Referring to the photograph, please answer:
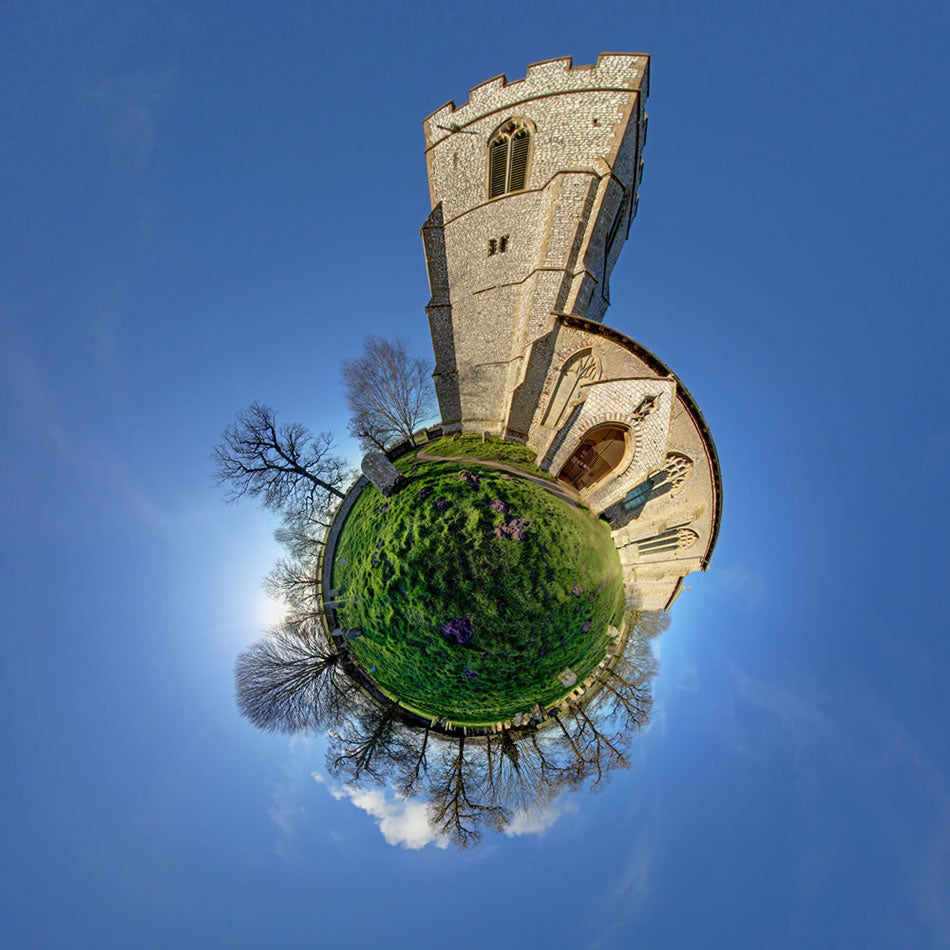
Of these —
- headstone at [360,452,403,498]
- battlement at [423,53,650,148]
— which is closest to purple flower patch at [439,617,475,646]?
headstone at [360,452,403,498]

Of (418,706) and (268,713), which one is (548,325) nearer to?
(418,706)

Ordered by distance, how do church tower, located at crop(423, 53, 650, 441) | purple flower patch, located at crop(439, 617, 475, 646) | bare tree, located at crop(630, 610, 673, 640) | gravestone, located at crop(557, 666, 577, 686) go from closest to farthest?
purple flower patch, located at crop(439, 617, 475, 646), gravestone, located at crop(557, 666, 577, 686), church tower, located at crop(423, 53, 650, 441), bare tree, located at crop(630, 610, 673, 640)

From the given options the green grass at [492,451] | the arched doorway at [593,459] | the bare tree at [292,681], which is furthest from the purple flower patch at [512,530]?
the bare tree at [292,681]

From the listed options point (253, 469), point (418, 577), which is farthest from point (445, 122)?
point (418, 577)

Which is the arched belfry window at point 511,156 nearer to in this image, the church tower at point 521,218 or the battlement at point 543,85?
the church tower at point 521,218

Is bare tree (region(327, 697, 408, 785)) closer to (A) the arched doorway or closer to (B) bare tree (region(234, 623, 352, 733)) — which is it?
(B) bare tree (region(234, 623, 352, 733))
